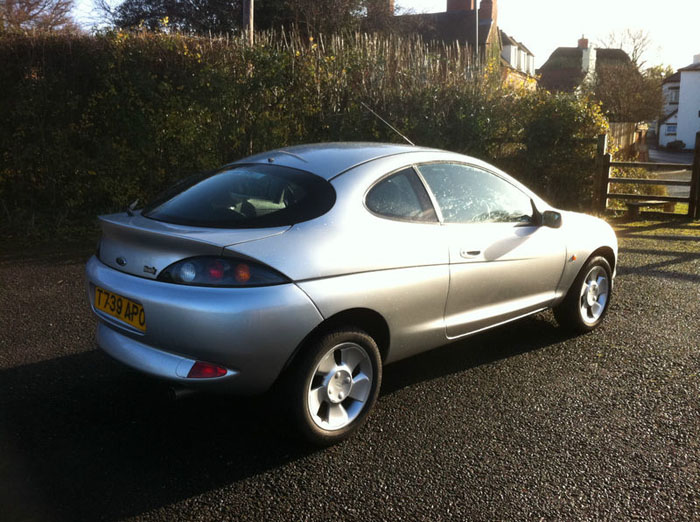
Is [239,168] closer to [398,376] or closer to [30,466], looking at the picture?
[398,376]

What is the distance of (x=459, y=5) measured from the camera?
177ft

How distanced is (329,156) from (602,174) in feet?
32.5

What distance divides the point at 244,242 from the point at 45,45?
8.39 meters

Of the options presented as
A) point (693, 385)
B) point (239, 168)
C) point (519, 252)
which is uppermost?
point (239, 168)

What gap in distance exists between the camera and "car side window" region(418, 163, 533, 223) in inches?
172

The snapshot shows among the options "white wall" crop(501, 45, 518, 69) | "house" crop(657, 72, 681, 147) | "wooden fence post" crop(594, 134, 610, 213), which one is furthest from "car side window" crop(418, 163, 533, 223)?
"house" crop(657, 72, 681, 147)

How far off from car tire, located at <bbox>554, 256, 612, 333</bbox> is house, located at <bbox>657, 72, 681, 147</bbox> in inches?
2651

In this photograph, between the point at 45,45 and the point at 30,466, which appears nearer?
the point at 30,466

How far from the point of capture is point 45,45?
10016mm

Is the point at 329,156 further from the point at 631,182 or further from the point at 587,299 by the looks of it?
the point at 631,182

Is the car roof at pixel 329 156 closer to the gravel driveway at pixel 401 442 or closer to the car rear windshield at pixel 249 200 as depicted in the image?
the car rear windshield at pixel 249 200

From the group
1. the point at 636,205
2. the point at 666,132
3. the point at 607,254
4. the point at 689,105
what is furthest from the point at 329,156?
the point at 666,132

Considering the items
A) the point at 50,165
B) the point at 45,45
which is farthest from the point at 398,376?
the point at 45,45

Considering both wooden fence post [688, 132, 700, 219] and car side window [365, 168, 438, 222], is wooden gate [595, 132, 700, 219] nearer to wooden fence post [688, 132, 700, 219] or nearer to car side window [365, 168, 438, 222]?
wooden fence post [688, 132, 700, 219]
